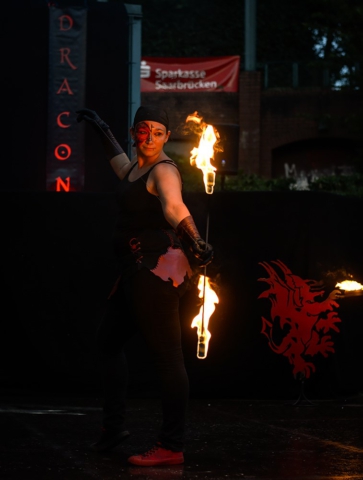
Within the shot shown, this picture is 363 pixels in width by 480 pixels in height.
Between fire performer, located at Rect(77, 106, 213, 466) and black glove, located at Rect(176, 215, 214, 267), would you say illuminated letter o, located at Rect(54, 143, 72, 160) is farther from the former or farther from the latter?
black glove, located at Rect(176, 215, 214, 267)

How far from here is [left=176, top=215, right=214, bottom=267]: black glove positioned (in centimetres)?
472

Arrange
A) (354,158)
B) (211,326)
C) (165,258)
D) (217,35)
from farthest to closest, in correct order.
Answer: (217,35)
(354,158)
(211,326)
(165,258)

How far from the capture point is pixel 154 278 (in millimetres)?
4957

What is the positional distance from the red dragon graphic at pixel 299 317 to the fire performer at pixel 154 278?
2197 millimetres

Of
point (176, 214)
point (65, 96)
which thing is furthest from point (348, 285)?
point (65, 96)

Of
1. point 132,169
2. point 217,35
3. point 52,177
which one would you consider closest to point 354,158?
point 217,35

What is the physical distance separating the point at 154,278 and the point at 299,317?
2.48 meters

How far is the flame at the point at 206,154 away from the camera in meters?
5.44

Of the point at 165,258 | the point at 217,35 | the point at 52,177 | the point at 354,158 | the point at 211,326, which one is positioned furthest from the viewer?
the point at 217,35

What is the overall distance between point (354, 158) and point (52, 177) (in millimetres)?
15604

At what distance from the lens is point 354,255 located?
7355 millimetres

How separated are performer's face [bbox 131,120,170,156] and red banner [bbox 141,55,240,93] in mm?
22038

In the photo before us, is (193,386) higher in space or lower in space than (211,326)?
lower

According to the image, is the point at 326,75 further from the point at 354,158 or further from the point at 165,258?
the point at 165,258
